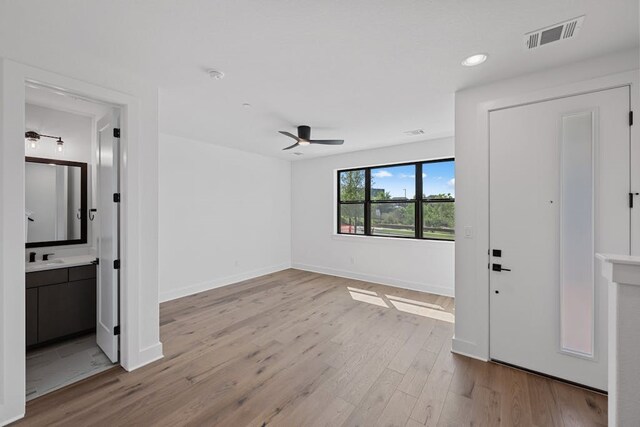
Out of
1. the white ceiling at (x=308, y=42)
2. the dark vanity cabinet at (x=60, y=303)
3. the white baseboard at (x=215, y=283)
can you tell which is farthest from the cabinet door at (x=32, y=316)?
the white ceiling at (x=308, y=42)

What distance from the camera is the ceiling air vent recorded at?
1.76 meters

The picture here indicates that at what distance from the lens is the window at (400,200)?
475 centimetres

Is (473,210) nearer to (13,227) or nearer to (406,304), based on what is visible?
(406,304)

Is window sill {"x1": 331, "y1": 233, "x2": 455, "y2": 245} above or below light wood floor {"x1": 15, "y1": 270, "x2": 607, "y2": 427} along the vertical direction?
above

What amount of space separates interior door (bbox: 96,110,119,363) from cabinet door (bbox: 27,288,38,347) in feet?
1.87

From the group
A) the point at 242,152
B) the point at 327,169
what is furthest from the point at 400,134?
the point at 242,152

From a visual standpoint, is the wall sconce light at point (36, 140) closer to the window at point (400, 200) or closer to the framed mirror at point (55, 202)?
the framed mirror at point (55, 202)

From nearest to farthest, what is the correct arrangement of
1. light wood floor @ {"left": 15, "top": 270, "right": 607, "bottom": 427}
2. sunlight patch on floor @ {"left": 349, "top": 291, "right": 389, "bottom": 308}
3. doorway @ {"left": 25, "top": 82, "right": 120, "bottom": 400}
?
1. light wood floor @ {"left": 15, "top": 270, "right": 607, "bottom": 427}
2. doorway @ {"left": 25, "top": 82, "right": 120, "bottom": 400}
3. sunlight patch on floor @ {"left": 349, "top": 291, "right": 389, "bottom": 308}

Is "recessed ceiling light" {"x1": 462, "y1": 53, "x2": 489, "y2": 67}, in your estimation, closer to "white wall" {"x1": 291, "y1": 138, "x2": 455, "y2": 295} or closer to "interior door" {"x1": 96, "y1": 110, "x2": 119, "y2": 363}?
"white wall" {"x1": 291, "y1": 138, "x2": 455, "y2": 295}

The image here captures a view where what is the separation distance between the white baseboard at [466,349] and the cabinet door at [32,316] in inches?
172

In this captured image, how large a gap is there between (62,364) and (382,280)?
15.2 ft

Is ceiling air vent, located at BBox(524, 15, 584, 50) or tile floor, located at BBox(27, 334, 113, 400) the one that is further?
tile floor, located at BBox(27, 334, 113, 400)

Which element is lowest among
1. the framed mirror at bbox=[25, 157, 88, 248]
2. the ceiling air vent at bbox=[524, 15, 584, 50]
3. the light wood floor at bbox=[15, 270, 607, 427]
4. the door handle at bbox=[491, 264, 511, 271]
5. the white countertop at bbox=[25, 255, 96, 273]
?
the light wood floor at bbox=[15, 270, 607, 427]

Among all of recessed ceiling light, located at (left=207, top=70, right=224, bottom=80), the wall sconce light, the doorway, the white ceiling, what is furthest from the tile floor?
recessed ceiling light, located at (left=207, top=70, right=224, bottom=80)
